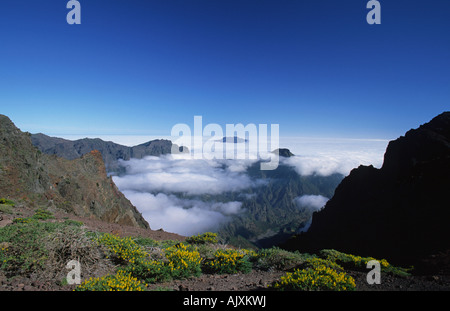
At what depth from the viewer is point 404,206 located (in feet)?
97.9

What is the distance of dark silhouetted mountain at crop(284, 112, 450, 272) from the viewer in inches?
865

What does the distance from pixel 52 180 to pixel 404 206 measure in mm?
49784

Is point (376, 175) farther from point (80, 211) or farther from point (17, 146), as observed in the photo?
point (17, 146)

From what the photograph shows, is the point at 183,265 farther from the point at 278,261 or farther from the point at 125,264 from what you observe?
the point at 278,261

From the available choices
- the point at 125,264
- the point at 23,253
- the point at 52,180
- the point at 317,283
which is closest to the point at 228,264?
the point at 317,283

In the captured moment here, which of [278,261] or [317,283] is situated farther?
[278,261]

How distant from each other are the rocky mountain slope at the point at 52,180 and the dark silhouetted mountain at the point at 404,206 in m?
35.4

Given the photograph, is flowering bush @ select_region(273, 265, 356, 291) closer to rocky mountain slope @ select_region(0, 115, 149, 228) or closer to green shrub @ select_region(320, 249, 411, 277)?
green shrub @ select_region(320, 249, 411, 277)

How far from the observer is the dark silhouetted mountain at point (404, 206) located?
2196 cm

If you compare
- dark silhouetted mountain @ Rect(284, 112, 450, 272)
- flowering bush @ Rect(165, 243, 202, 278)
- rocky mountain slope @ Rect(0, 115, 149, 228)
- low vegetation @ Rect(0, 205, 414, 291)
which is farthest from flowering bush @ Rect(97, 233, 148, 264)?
rocky mountain slope @ Rect(0, 115, 149, 228)

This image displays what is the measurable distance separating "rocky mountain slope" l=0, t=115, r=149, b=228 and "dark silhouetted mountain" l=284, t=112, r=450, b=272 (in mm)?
35403

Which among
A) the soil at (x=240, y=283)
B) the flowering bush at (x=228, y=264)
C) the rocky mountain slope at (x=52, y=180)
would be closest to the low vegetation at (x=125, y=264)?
the flowering bush at (x=228, y=264)

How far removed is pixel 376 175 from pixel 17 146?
62.3m
